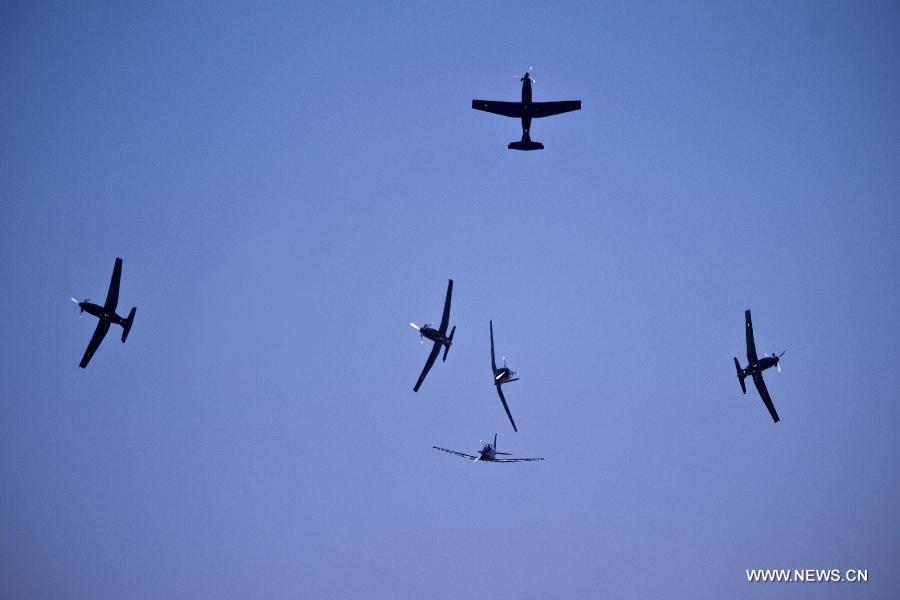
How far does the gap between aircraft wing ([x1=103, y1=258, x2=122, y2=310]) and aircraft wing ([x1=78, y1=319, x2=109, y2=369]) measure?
1739mm

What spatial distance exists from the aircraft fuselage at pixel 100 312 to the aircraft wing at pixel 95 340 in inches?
25.0

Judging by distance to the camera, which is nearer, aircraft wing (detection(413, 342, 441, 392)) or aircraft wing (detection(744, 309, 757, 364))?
aircraft wing (detection(744, 309, 757, 364))

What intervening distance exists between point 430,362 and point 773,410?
128ft

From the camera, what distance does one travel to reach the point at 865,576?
4198 inches

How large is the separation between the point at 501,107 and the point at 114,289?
4637cm

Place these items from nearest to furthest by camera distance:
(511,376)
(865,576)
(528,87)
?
(528,87), (511,376), (865,576)

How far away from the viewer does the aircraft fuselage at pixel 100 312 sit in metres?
89.2

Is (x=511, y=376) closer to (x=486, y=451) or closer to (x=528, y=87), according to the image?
(x=486, y=451)

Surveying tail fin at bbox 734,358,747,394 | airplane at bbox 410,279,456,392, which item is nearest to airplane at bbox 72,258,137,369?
airplane at bbox 410,279,456,392

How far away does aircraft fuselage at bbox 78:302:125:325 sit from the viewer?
89.2m

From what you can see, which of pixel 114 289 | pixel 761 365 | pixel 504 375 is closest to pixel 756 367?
pixel 761 365

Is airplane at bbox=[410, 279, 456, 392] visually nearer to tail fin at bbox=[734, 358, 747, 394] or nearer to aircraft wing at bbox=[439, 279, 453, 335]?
aircraft wing at bbox=[439, 279, 453, 335]

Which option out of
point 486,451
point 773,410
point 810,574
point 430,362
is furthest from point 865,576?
point 430,362

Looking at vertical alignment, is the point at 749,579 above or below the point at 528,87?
below
